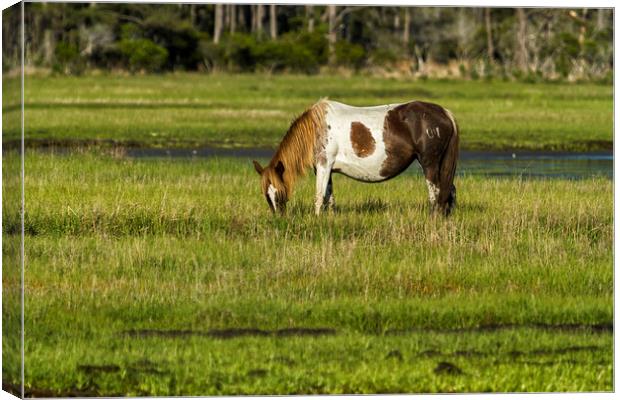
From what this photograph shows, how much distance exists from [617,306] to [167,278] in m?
3.93

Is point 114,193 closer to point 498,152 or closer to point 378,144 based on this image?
point 378,144

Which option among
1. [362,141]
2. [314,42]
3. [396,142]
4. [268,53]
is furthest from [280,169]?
[314,42]

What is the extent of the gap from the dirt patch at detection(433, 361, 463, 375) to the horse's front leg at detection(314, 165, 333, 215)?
6.59 metres

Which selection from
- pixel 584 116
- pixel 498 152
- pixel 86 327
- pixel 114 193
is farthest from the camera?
pixel 584 116

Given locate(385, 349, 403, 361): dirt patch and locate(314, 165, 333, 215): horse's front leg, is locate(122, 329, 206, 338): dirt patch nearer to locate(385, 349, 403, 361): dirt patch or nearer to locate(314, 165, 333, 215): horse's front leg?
locate(385, 349, 403, 361): dirt patch

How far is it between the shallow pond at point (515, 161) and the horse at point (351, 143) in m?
6.96

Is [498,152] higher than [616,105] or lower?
lower

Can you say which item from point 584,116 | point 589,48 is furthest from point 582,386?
point 589,48

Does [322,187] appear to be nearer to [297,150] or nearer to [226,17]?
[297,150]

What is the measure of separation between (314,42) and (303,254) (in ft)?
106

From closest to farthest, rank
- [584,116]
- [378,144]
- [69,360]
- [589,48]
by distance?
[69,360] → [378,144] → [584,116] → [589,48]

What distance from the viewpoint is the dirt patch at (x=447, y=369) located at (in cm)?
1019

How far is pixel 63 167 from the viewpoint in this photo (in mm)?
23109

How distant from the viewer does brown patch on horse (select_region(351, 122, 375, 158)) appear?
54.6 feet
